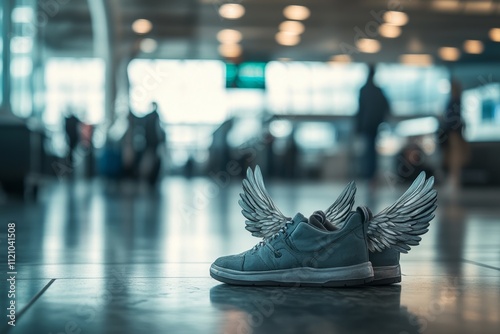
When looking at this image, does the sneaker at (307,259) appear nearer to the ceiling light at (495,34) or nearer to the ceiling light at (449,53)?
the ceiling light at (495,34)

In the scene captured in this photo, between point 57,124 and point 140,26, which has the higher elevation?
point 140,26

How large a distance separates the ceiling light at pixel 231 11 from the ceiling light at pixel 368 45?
6.03 metres

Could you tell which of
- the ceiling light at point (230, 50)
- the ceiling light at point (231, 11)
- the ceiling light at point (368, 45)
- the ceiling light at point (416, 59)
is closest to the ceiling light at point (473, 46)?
the ceiling light at point (416, 59)

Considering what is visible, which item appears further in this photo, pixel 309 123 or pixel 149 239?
pixel 309 123

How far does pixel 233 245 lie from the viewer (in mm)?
3824

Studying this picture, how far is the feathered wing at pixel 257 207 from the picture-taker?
2.40 meters

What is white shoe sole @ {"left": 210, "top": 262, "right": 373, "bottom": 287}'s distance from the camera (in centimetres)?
226

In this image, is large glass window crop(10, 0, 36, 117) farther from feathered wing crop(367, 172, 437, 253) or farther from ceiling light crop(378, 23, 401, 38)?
ceiling light crop(378, 23, 401, 38)

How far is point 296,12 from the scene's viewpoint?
79.0 feet

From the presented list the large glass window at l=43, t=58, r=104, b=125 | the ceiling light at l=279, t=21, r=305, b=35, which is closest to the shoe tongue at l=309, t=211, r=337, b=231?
the ceiling light at l=279, t=21, r=305, b=35

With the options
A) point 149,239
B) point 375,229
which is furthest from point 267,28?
point 375,229

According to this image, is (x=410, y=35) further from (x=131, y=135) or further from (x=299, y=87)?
(x=131, y=135)

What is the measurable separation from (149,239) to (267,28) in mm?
22955

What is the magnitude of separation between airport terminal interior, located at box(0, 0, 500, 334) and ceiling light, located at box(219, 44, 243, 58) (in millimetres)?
182
